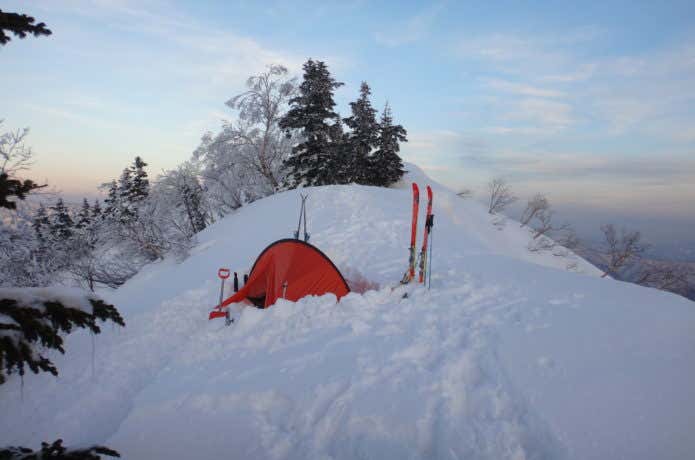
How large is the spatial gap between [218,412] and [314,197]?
497 inches

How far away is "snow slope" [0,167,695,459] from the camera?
131 inches

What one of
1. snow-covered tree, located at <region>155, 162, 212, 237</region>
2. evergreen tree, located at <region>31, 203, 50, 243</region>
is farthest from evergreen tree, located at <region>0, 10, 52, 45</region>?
snow-covered tree, located at <region>155, 162, 212, 237</region>

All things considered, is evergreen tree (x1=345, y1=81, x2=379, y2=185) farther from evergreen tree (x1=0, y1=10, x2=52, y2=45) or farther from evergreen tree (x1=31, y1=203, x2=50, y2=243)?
evergreen tree (x1=0, y1=10, x2=52, y2=45)

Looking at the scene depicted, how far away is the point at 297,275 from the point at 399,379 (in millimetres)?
3591

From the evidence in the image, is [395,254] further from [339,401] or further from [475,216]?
[475,216]

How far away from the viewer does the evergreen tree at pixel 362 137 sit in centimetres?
2953

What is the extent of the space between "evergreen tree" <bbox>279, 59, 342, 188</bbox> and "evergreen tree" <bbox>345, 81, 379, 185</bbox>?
17.5 feet

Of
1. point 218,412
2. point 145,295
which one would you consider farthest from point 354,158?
point 218,412

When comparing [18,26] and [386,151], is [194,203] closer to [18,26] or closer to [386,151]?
[386,151]

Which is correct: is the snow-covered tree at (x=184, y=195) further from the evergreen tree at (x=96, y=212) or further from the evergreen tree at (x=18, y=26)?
the evergreen tree at (x=18, y=26)

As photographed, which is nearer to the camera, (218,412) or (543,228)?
(218,412)

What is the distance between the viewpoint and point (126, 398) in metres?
5.03

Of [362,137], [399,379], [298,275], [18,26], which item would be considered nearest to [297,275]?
[298,275]

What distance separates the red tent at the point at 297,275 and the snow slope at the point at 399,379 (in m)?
0.67
